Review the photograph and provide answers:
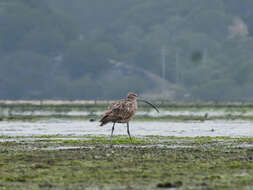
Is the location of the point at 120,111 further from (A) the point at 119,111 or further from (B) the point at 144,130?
(B) the point at 144,130

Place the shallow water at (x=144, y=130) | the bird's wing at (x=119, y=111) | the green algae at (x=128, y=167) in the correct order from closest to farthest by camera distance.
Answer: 1. the green algae at (x=128, y=167)
2. the bird's wing at (x=119, y=111)
3. the shallow water at (x=144, y=130)

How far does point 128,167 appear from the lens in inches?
678

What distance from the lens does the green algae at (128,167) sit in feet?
47.9

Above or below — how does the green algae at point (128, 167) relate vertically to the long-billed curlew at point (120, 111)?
below

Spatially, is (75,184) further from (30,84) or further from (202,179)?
(30,84)

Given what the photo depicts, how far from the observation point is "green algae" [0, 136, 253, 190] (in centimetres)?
1461

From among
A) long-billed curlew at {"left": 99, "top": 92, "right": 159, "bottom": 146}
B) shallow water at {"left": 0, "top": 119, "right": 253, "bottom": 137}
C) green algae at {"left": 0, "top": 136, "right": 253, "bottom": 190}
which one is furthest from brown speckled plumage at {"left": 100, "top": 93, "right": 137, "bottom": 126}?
shallow water at {"left": 0, "top": 119, "right": 253, "bottom": 137}

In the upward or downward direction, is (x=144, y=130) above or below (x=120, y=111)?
below

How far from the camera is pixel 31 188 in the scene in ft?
46.4

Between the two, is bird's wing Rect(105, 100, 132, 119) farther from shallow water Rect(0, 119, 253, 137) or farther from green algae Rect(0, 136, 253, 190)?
shallow water Rect(0, 119, 253, 137)

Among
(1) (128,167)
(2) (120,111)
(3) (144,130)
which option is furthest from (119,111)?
(3) (144,130)

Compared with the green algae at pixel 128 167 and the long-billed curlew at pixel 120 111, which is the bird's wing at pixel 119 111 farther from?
the green algae at pixel 128 167

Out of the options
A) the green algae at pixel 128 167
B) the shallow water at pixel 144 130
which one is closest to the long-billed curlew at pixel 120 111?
the green algae at pixel 128 167

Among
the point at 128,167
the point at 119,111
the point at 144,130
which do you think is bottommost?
the point at 128,167
